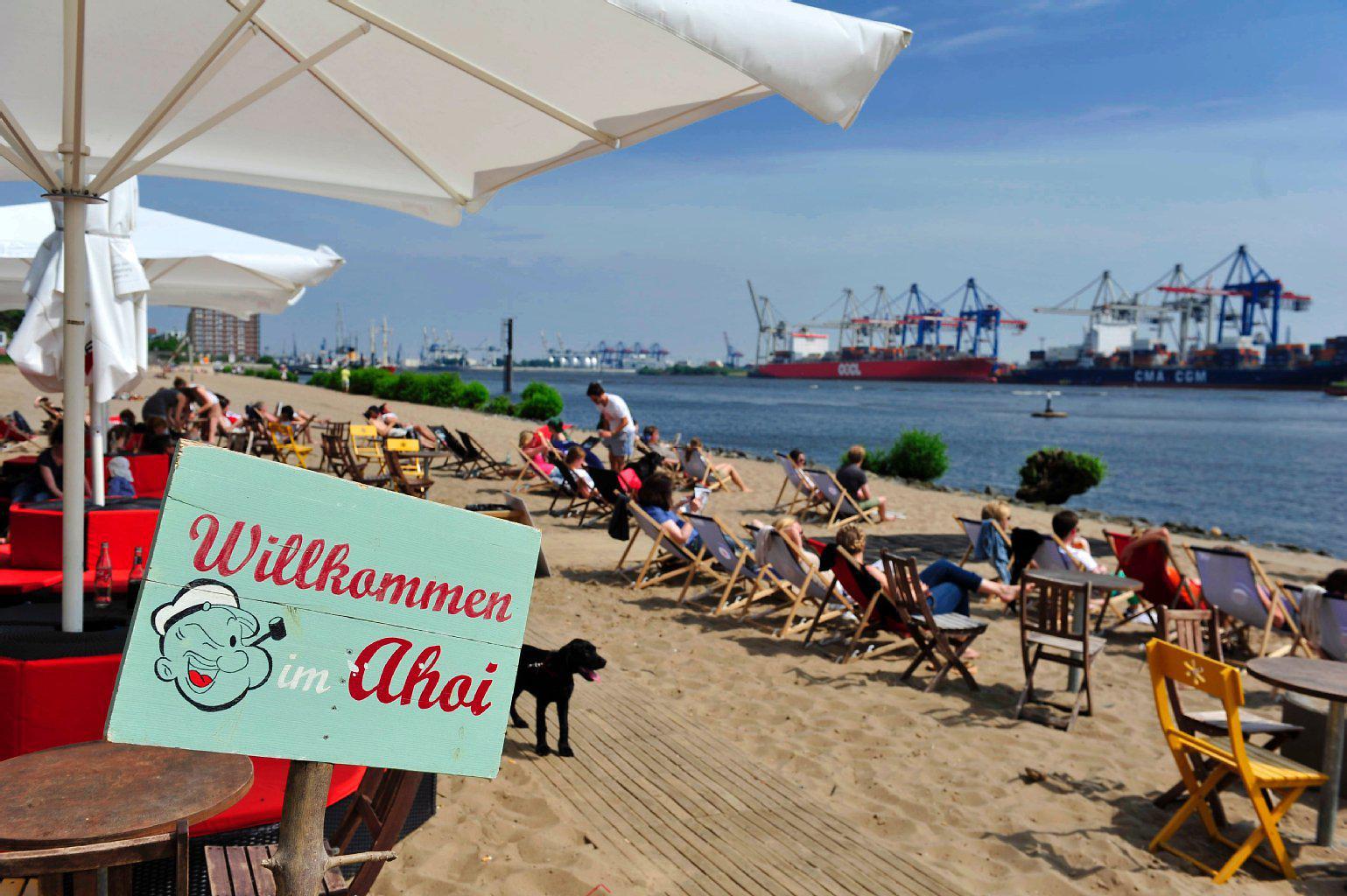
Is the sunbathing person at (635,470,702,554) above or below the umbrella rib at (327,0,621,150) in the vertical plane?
below

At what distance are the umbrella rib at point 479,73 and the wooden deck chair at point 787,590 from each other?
3.35 metres

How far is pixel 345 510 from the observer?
143 cm

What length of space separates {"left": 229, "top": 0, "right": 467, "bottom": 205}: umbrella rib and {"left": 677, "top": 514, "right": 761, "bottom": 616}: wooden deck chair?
3086mm

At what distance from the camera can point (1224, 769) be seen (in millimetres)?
3447

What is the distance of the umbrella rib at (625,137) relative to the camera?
2.85m

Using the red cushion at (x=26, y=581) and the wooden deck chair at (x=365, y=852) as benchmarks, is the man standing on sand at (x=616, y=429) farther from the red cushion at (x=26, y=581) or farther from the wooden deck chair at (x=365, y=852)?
the wooden deck chair at (x=365, y=852)

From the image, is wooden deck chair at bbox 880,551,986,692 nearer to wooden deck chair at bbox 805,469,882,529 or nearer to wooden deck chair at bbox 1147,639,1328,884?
wooden deck chair at bbox 1147,639,1328,884

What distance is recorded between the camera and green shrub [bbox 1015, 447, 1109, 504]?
47.4 ft

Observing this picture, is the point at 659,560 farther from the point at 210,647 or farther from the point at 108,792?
the point at 210,647

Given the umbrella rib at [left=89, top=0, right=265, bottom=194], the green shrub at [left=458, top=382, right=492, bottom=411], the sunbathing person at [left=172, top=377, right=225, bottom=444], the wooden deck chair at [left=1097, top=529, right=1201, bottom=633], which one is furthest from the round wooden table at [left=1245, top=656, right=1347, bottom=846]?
the green shrub at [left=458, top=382, right=492, bottom=411]

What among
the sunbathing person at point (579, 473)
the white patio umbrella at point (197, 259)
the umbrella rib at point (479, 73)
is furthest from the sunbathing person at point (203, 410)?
the umbrella rib at point (479, 73)

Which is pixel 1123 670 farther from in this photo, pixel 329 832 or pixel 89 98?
pixel 89 98

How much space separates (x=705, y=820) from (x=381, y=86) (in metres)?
3.08

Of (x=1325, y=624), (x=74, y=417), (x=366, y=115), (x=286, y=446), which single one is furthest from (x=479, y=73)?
(x=286, y=446)
